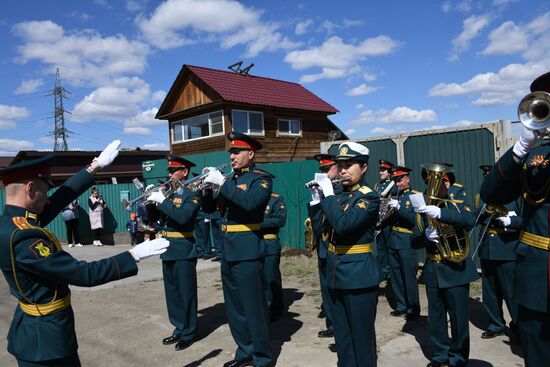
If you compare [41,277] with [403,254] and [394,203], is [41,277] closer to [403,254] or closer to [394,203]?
[394,203]

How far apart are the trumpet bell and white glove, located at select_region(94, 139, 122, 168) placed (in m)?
3.15

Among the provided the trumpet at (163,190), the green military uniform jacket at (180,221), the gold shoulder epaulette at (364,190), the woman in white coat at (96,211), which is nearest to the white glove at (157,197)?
the green military uniform jacket at (180,221)

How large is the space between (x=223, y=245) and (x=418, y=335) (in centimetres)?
277

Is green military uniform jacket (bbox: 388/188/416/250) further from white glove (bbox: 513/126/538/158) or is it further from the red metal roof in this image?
the red metal roof

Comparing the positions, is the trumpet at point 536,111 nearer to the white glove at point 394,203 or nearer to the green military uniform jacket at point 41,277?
the green military uniform jacket at point 41,277

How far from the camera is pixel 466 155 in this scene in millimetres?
8391

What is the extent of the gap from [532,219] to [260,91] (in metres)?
19.2

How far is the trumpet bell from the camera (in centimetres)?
220

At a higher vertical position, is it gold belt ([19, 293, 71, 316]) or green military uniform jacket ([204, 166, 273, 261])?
green military uniform jacket ([204, 166, 273, 261])

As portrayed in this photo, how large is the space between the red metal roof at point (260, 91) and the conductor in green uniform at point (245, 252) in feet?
45.8

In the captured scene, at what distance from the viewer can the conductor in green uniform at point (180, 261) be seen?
17.3 feet

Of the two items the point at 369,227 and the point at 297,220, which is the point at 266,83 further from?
the point at 369,227

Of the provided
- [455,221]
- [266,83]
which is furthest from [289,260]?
[266,83]

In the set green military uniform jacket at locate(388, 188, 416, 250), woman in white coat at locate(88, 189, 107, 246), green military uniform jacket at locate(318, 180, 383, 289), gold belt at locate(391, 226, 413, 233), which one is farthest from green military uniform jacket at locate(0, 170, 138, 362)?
woman in white coat at locate(88, 189, 107, 246)
